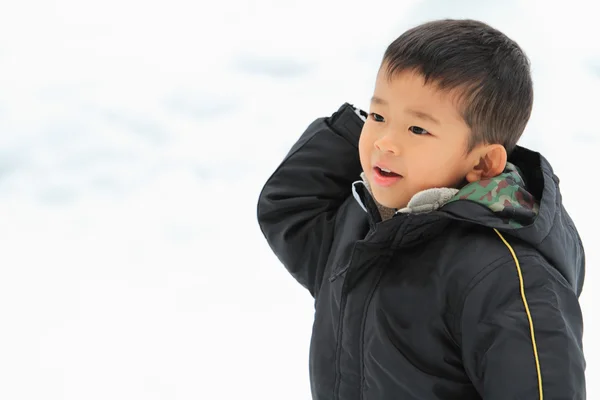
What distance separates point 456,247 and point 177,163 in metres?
1.39

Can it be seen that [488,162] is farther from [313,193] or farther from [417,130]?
[313,193]

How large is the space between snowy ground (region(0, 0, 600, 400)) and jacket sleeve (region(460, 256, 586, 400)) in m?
0.72

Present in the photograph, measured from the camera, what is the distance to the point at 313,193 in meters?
1.12

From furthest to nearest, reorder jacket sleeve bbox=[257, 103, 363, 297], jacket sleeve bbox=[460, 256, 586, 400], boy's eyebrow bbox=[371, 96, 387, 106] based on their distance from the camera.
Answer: jacket sleeve bbox=[257, 103, 363, 297]
boy's eyebrow bbox=[371, 96, 387, 106]
jacket sleeve bbox=[460, 256, 586, 400]

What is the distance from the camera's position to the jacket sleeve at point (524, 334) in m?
0.82

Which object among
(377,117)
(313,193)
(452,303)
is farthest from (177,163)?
(452,303)

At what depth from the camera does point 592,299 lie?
1671mm

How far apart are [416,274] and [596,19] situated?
2.05 m

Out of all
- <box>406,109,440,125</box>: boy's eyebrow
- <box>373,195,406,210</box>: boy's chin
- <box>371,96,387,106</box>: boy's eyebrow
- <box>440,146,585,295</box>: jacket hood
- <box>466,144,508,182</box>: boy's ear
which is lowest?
<box>440,146,585,295</box>: jacket hood

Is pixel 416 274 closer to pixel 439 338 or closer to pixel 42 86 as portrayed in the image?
pixel 439 338

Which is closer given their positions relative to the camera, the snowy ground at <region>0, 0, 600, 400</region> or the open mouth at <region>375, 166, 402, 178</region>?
the open mouth at <region>375, 166, 402, 178</region>

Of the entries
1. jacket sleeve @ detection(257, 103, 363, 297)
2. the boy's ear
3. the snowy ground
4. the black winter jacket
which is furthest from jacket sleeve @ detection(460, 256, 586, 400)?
the snowy ground

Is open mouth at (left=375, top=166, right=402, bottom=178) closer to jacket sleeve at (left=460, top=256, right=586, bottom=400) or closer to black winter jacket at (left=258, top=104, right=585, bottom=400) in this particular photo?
black winter jacket at (left=258, top=104, right=585, bottom=400)

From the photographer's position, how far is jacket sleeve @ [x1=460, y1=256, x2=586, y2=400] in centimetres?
82
